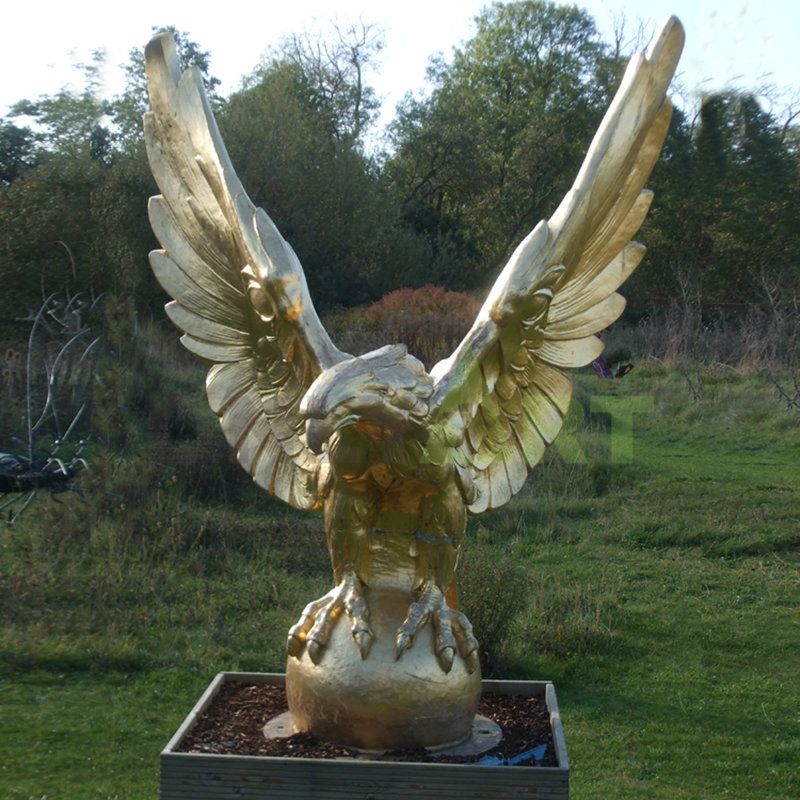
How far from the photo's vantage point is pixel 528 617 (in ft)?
23.0

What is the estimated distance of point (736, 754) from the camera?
540 centimetres

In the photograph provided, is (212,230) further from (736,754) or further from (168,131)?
(736,754)

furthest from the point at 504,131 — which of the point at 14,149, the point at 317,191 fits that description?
the point at 14,149

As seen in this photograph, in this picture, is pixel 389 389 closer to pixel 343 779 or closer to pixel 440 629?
pixel 440 629

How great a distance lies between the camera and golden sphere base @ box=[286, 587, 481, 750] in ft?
10.5

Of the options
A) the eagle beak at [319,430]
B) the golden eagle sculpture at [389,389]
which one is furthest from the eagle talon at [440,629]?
the eagle beak at [319,430]

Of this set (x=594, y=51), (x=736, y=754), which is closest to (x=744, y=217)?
(x=594, y=51)

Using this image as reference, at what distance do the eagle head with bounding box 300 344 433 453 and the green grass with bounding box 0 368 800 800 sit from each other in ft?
8.93

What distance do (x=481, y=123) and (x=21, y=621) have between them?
18472 mm

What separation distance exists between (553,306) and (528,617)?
12.4 ft

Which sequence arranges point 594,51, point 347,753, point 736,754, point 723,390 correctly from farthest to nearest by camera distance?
1. point 594,51
2. point 723,390
3. point 736,754
4. point 347,753

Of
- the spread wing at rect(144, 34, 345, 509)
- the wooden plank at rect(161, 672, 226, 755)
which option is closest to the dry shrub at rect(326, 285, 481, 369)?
the wooden plank at rect(161, 672, 226, 755)

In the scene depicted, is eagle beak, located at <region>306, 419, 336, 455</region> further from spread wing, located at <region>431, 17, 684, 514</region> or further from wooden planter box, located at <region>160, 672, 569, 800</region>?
wooden planter box, located at <region>160, 672, 569, 800</region>

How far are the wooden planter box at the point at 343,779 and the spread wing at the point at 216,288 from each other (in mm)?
877
